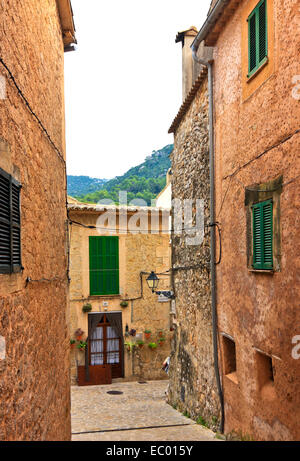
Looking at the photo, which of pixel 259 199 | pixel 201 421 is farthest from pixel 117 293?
pixel 259 199

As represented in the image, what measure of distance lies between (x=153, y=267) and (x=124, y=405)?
5.35 meters

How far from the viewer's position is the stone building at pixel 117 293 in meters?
14.4

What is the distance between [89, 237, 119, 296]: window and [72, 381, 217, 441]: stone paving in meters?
3.46

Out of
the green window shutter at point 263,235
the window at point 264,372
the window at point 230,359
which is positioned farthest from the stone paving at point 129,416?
the green window shutter at point 263,235

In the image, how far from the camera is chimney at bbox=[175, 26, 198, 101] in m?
9.99

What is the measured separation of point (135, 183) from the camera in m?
42.2

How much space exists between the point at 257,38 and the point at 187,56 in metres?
5.42

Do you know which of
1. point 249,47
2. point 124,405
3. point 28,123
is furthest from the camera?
point 124,405

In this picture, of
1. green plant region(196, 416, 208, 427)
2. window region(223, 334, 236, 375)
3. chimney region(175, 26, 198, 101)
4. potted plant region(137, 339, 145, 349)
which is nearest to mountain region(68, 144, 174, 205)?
potted plant region(137, 339, 145, 349)

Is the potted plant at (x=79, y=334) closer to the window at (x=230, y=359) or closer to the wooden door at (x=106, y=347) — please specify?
the wooden door at (x=106, y=347)

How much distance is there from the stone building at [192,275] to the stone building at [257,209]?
2.39 feet

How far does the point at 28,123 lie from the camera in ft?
13.4
